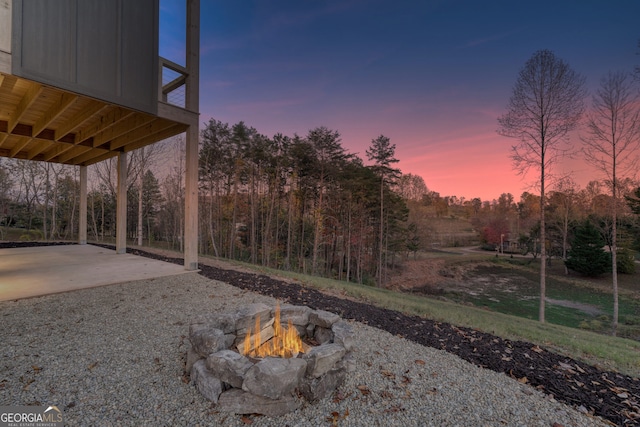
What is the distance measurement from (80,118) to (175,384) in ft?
21.1

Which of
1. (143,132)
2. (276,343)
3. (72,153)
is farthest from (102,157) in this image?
(276,343)

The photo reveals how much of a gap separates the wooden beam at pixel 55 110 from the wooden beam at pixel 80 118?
0.38 m

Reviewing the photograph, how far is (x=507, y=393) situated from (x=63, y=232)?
26.0m

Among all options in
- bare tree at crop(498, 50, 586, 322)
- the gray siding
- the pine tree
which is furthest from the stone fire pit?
the pine tree

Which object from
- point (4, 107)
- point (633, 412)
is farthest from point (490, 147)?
point (4, 107)

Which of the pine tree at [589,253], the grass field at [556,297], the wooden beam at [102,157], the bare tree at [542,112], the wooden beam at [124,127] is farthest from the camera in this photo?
the pine tree at [589,253]

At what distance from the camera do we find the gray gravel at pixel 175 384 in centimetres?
178

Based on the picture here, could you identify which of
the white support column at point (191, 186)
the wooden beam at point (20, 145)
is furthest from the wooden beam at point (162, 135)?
the wooden beam at point (20, 145)

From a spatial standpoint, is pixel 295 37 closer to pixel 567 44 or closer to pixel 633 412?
pixel 567 44

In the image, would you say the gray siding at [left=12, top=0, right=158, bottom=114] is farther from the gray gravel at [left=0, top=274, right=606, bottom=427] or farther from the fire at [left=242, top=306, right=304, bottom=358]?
the fire at [left=242, top=306, right=304, bottom=358]

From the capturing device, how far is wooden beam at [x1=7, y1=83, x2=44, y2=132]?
4244 mm

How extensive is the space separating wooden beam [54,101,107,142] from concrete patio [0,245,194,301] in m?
3.40

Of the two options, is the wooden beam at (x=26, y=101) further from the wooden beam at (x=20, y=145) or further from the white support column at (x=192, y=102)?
the white support column at (x=192, y=102)

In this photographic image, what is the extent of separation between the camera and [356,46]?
947 centimetres
